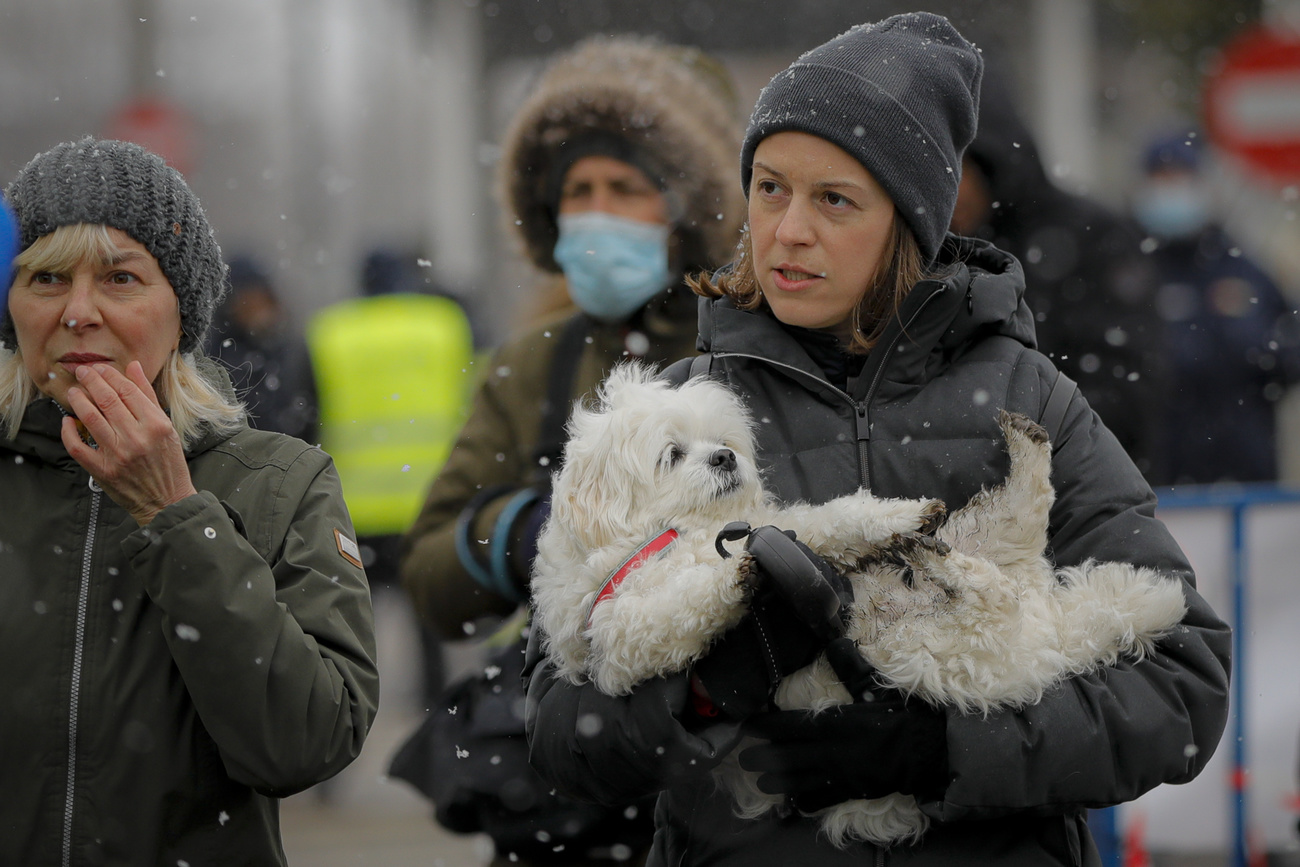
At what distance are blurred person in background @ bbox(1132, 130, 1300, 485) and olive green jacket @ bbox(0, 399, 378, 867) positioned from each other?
18.8ft

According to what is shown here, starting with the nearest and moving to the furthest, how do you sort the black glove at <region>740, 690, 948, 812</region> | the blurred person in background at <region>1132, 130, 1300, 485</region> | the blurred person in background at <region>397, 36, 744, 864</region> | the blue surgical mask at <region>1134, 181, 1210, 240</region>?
Result: the black glove at <region>740, 690, 948, 812</region> → the blurred person in background at <region>397, 36, 744, 864</region> → the blurred person in background at <region>1132, 130, 1300, 485</region> → the blue surgical mask at <region>1134, 181, 1210, 240</region>

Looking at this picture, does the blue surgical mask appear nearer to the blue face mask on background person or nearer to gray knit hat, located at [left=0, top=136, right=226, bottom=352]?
the blue face mask on background person

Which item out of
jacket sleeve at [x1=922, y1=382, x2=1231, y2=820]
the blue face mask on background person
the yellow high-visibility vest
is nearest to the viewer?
jacket sleeve at [x1=922, y1=382, x2=1231, y2=820]

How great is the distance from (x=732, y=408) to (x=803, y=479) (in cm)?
26

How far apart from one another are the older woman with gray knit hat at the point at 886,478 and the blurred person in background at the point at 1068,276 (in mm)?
1930

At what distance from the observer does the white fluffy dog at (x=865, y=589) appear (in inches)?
94.0

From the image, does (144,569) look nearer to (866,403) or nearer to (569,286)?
(866,403)

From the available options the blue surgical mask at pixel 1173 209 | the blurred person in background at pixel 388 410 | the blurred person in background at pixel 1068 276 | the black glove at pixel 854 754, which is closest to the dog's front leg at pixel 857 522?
the black glove at pixel 854 754

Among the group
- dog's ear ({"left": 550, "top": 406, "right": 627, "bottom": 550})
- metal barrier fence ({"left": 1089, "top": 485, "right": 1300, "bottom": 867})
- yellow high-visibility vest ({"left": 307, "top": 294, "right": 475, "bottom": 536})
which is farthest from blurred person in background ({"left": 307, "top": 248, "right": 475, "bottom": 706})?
dog's ear ({"left": 550, "top": 406, "right": 627, "bottom": 550})

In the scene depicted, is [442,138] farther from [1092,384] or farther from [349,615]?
[349,615]

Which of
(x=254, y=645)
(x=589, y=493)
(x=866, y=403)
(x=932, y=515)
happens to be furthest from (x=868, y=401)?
(x=254, y=645)

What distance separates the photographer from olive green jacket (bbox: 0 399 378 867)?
228cm

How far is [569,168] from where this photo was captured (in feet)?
12.8

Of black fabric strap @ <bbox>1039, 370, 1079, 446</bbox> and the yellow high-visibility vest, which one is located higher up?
black fabric strap @ <bbox>1039, 370, 1079, 446</bbox>
